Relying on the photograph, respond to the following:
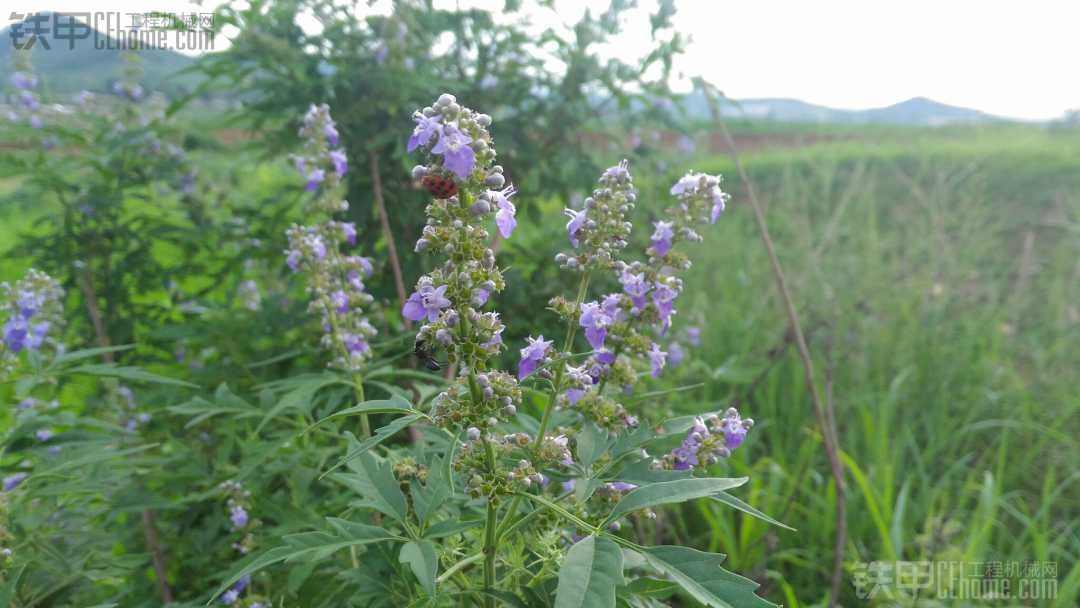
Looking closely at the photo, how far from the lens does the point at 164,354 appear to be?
11.6ft

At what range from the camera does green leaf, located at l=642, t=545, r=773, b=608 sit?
1.15m

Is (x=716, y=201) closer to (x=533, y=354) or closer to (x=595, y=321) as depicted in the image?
(x=595, y=321)

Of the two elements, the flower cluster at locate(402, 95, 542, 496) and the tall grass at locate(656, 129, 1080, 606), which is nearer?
the flower cluster at locate(402, 95, 542, 496)

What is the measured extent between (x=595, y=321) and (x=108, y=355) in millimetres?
2503

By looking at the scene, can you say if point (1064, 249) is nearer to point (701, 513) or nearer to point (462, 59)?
point (701, 513)

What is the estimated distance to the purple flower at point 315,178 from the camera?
2.43 metres

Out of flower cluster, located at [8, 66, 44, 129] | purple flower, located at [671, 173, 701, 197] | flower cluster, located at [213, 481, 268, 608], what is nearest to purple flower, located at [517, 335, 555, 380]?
purple flower, located at [671, 173, 701, 197]

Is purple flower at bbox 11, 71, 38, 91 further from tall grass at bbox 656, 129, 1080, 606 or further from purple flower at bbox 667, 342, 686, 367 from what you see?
tall grass at bbox 656, 129, 1080, 606

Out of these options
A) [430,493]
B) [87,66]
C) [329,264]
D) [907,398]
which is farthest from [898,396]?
[87,66]

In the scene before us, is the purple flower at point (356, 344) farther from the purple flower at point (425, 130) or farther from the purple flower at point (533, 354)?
the purple flower at point (425, 130)

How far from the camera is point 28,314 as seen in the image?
2.41 meters

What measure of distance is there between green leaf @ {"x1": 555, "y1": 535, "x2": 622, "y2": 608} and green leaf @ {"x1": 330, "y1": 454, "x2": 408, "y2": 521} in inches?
16.8

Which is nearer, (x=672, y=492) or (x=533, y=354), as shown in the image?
(x=672, y=492)

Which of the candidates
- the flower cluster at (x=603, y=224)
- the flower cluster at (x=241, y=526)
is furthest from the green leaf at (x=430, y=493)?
the flower cluster at (x=241, y=526)
